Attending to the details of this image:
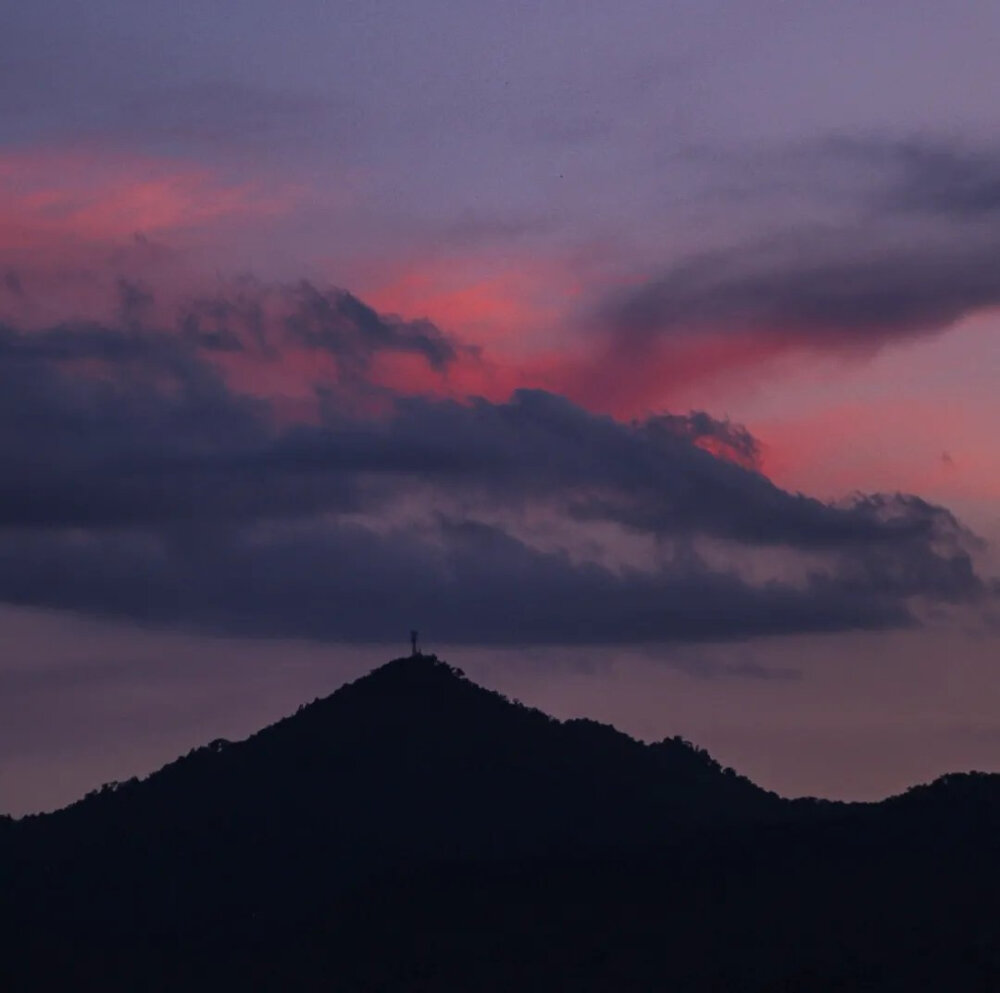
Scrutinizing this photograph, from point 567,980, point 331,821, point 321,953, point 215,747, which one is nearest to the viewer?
point 567,980

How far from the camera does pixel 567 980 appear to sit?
482ft

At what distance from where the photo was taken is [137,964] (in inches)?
6501

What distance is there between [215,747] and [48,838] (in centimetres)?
1649

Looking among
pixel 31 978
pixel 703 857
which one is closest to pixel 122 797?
pixel 31 978

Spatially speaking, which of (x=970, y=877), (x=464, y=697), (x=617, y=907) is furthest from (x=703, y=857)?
(x=464, y=697)

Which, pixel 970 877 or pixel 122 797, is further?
pixel 122 797

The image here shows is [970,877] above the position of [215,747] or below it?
below

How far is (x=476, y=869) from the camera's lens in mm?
164000

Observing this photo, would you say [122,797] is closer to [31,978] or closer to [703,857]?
[31,978]

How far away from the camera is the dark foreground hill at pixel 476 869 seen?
144 meters

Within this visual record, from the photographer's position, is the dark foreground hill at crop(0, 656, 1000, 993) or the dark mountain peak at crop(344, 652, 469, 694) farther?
the dark mountain peak at crop(344, 652, 469, 694)

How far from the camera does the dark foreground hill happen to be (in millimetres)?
144000

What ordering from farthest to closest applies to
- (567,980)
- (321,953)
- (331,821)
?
1. (331,821)
2. (321,953)
3. (567,980)

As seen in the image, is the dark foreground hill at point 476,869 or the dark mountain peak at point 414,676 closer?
the dark foreground hill at point 476,869
